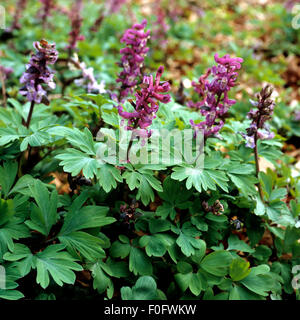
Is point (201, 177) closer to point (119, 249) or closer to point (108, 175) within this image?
point (108, 175)

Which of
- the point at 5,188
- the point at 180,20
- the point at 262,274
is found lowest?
the point at 262,274

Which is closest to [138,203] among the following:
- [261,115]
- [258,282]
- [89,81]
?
[258,282]

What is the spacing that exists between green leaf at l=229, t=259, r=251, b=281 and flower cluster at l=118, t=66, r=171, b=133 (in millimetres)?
945

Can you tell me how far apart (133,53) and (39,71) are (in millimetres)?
669

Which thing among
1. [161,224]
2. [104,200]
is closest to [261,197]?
[161,224]

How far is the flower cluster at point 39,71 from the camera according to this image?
200 cm

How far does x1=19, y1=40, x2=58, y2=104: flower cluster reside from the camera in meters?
2.00

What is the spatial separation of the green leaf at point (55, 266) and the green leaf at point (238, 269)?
0.89 m

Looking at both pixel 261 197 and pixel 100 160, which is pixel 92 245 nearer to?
pixel 100 160

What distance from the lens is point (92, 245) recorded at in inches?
72.6

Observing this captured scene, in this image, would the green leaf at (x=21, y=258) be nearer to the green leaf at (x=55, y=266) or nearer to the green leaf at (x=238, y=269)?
the green leaf at (x=55, y=266)

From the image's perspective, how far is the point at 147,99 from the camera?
1838mm

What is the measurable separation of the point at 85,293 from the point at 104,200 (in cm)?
59

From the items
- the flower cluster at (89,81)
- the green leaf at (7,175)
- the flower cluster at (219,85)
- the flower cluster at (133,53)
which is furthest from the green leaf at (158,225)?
the flower cluster at (89,81)
